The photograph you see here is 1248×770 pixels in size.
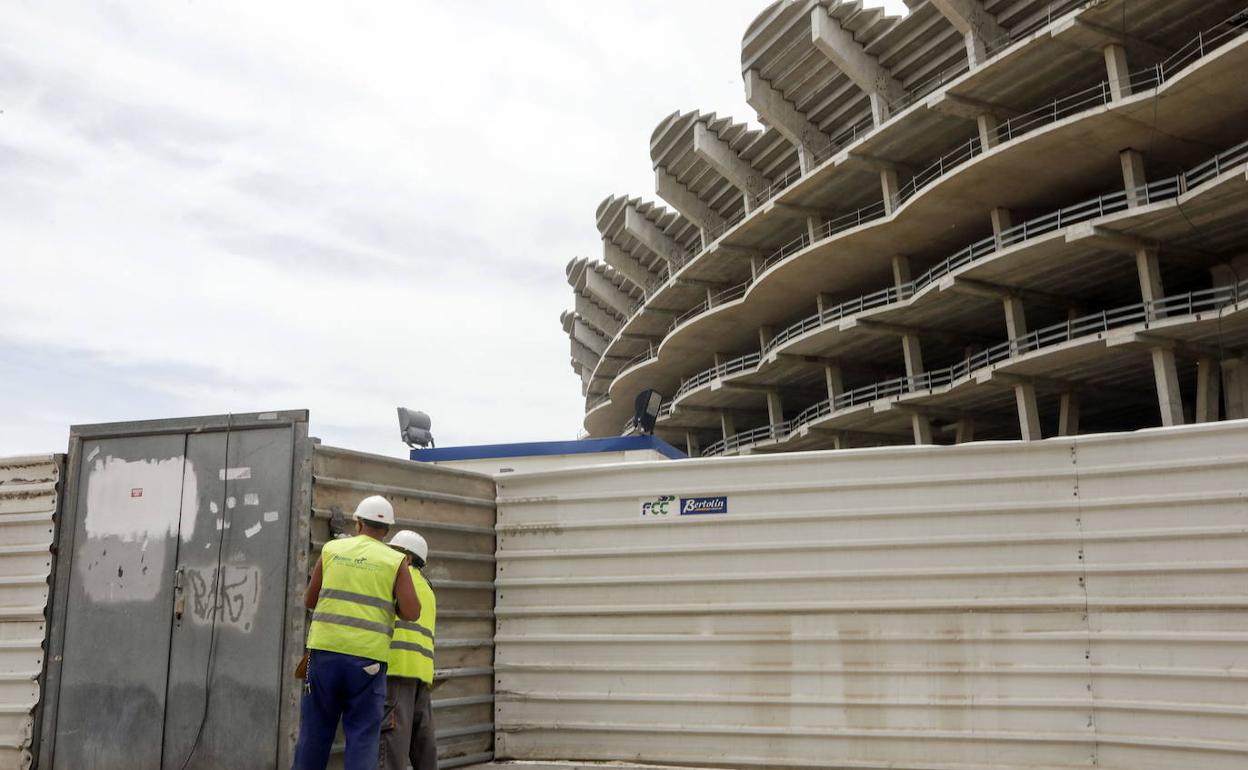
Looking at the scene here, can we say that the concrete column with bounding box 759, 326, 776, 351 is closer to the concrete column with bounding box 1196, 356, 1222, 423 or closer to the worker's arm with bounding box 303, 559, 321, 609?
the concrete column with bounding box 1196, 356, 1222, 423

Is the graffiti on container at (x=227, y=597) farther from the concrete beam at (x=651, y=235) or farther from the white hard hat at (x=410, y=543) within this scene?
the concrete beam at (x=651, y=235)

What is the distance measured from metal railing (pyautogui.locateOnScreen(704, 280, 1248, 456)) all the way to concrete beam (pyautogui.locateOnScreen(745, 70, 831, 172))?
784cm

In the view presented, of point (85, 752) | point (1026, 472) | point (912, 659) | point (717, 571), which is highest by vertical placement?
point (1026, 472)

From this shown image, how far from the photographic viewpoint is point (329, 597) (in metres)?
5.58

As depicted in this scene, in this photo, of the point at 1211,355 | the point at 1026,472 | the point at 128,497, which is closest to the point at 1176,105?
the point at 1211,355

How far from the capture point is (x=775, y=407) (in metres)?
41.1

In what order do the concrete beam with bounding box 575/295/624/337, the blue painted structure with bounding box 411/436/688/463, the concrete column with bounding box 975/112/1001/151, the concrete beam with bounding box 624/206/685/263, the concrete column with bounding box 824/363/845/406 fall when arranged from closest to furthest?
the blue painted structure with bounding box 411/436/688/463, the concrete column with bounding box 975/112/1001/151, the concrete column with bounding box 824/363/845/406, the concrete beam with bounding box 624/206/685/263, the concrete beam with bounding box 575/295/624/337

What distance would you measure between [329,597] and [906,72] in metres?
30.4

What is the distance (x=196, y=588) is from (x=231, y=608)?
0.31 meters

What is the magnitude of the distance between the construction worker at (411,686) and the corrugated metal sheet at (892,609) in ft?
4.87

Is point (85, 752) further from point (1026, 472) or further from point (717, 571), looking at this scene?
point (1026, 472)

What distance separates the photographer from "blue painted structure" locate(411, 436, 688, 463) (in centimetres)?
1769

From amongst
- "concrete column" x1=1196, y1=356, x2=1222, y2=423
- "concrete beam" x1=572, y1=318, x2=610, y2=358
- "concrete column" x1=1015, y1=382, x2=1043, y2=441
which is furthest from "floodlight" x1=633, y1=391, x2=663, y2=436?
"concrete beam" x1=572, y1=318, x2=610, y2=358

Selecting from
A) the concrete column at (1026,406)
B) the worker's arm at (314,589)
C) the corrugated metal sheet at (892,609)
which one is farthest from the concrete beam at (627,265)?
the worker's arm at (314,589)
